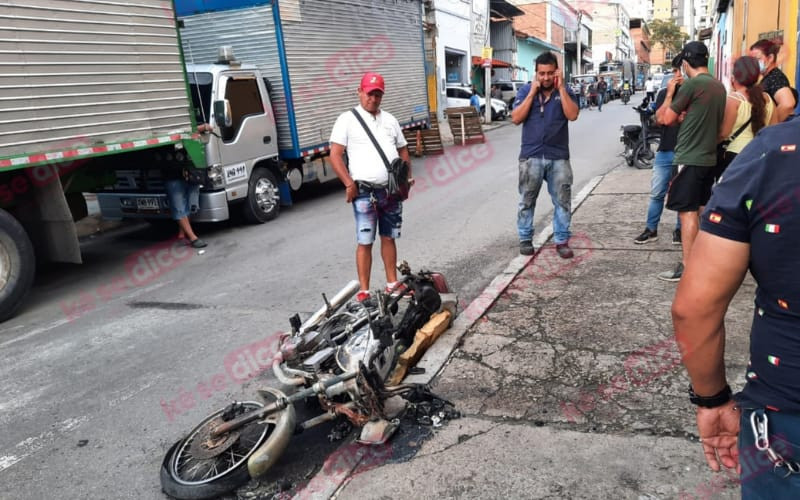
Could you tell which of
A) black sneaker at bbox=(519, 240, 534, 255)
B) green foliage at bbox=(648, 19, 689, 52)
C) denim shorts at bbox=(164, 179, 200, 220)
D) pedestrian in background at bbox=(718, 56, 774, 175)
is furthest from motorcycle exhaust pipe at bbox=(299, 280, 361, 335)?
green foliage at bbox=(648, 19, 689, 52)

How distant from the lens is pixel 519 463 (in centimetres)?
295

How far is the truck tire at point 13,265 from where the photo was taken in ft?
19.4

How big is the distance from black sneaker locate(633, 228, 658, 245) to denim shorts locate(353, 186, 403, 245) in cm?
289

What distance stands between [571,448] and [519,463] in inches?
11.4

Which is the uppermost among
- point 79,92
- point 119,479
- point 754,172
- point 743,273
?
point 79,92

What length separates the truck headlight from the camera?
8.70 m

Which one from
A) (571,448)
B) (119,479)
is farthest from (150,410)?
(571,448)

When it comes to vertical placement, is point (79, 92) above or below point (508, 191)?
above

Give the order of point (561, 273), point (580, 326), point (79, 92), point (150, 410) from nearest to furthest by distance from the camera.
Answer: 1. point (150, 410)
2. point (580, 326)
3. point (561, 273)
4. point (79, 92)

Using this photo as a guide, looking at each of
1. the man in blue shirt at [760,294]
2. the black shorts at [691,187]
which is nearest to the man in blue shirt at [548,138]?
the black shorts at [691,187]

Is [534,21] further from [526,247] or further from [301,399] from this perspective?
[301,399]

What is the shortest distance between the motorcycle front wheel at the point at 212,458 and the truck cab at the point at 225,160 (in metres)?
5.93

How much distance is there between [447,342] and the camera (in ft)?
14.2

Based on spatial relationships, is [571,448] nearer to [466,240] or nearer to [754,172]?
[754,172]
